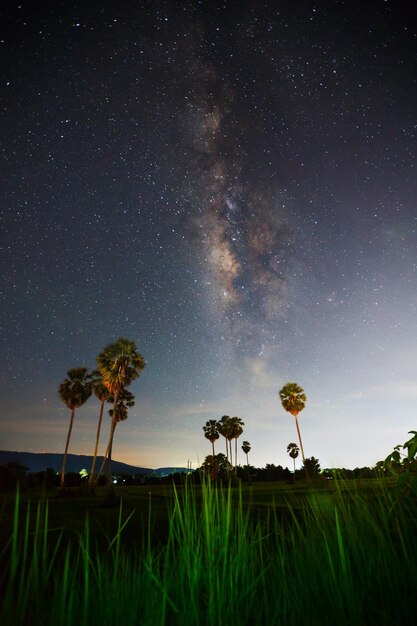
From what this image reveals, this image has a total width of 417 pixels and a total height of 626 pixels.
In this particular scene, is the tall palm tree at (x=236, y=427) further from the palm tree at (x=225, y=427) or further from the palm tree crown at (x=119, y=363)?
the palm tree crown at (x=119, y=363)

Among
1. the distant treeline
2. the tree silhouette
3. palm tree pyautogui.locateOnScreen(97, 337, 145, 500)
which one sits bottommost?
the tree silhouette

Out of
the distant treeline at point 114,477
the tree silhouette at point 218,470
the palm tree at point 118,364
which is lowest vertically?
the tree silhouette at point 218,470

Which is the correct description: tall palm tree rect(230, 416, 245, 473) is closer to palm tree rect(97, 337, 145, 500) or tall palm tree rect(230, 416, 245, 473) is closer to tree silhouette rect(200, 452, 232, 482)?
palm tree rect(97, 337, 145, 500)

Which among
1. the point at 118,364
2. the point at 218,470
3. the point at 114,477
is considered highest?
the point at 118,364

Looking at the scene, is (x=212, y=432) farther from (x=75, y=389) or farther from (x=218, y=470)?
(x=218, y=470)

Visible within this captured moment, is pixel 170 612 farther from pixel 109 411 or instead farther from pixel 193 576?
pixel 109 411

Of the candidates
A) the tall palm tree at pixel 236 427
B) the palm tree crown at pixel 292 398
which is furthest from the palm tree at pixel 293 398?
the tall palm tree at pixel 236 427

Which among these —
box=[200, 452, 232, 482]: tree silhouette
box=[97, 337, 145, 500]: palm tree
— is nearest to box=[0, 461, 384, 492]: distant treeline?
box=[200, 452, 232, 482]: tree silhouette

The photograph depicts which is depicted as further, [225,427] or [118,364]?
[225,427]

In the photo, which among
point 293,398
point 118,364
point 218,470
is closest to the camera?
point 218,470

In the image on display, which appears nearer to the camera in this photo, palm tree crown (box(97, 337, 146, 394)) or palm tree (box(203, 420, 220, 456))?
palm tree crown (box(97, 337, 146, 394))

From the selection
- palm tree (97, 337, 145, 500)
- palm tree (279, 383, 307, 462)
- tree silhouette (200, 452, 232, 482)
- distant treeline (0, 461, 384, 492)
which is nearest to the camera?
tree silhouette (200, 452, 232, 482)

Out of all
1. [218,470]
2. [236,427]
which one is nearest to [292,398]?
[236,427]

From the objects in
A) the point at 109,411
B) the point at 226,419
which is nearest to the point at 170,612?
the point at 109,411
